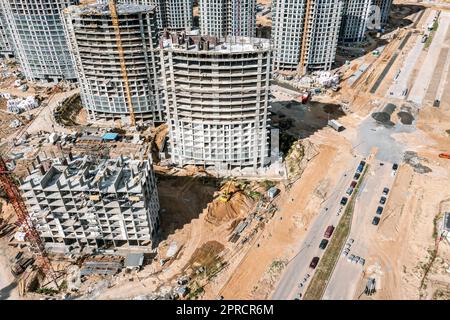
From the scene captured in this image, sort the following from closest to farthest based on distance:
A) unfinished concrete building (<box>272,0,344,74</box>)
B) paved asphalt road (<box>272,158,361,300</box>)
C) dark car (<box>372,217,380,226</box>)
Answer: paved asphalt road (<box>272,158,361,300</box>)
dark car (<box>372,217,380,226</box>)
unfinished concrete building (<box>272,0,344,74</box>)

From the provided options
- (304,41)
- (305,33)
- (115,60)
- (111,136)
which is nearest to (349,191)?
(111,136)

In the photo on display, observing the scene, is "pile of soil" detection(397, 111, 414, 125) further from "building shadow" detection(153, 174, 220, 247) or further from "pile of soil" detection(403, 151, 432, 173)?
"building shadow" detection(153, 174, 220, 247)

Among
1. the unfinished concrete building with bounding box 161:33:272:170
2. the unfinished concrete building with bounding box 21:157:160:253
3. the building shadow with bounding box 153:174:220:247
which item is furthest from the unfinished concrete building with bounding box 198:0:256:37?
the unfinished concrete building with bounding box 21:157:160:253

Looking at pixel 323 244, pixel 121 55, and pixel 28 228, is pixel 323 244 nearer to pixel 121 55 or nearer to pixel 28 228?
pixel 28 228

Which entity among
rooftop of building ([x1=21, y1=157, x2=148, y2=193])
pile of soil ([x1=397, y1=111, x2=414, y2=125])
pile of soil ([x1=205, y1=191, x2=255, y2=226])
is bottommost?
pile of soil ([x1=205, y1=191, x2=255, y2=226])

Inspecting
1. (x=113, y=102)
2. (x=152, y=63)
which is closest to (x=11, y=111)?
(x=113, y=102)

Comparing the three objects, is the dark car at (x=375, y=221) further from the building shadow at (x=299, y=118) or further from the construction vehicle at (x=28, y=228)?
the construction vehicle at (x=28, y=228)

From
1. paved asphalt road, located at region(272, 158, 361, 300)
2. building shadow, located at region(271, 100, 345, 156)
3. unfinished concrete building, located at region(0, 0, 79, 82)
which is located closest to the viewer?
paved asphalt road, located at region(272, 158, 361, 300)
